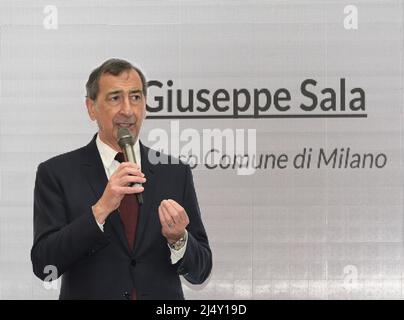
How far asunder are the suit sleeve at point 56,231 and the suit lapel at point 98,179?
14cm

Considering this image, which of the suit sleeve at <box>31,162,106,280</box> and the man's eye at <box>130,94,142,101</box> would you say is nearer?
the suit sleeve at <box>31,162,106,280</box>

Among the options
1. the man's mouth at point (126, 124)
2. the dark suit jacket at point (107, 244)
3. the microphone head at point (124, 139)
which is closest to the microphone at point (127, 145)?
the microphone head at point (124, 139)

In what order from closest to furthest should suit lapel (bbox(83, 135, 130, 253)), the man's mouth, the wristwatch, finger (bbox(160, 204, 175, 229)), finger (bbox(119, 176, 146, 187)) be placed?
finger (bbox(119, 176, 146, 187)), finger (bbox(160, 204, 175, 229)), the wristwatch, suit lapel (bbox(83, 135, 130, 253)), the man's mouth

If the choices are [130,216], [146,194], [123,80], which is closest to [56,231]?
[130,216]

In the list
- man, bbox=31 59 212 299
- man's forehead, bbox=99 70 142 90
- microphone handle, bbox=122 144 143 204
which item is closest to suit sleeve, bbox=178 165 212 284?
man, bbox=31 59 212 299

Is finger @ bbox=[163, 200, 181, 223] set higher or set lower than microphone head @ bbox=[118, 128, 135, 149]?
lower

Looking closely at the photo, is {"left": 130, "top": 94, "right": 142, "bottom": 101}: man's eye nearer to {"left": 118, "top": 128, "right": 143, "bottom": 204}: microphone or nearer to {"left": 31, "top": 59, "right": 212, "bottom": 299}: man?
{"left": 31, "top": 59, "right": 212, "bottom": 299}: man

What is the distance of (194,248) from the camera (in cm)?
283

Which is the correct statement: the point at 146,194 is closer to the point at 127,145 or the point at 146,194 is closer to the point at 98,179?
the point at 98,179

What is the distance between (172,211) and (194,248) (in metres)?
0.34

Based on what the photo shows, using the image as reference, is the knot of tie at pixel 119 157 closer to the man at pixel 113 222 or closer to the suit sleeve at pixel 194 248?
the man at pixel 113 222

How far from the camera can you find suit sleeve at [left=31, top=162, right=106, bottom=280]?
2635mm

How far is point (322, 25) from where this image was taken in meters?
3.63

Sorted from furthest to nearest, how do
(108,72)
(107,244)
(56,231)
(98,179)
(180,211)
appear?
(108,72) < (98,179) < (107,244) < (56,231) < (180,211)
